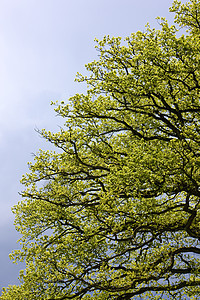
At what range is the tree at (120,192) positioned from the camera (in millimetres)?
15328

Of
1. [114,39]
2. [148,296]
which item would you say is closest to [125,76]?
[114,39]

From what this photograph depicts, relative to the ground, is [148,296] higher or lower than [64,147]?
lower

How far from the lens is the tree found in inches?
603

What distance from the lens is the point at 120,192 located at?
49.3ft

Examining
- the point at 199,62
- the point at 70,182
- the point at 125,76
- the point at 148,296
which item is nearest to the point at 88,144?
the point at 70,182

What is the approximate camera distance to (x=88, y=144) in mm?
18922

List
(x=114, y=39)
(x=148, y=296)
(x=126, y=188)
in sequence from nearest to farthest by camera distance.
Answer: (x=126, y=188) < (x=114, y=39) < (x=148, y=296)

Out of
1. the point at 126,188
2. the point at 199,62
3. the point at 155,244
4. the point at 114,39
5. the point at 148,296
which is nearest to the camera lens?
the point at 126,188

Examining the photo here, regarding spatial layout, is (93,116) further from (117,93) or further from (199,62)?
(199,62)

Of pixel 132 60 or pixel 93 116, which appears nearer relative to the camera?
pixel 132 60

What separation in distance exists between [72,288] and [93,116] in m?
9.71

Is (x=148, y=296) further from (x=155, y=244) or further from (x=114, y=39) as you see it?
(x=114, y=39)

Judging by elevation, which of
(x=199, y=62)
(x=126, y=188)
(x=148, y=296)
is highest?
(x=199, y=62)

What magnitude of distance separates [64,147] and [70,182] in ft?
7.37
